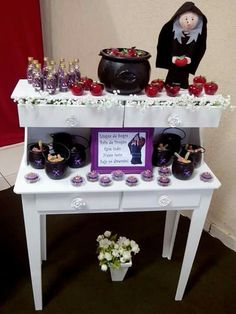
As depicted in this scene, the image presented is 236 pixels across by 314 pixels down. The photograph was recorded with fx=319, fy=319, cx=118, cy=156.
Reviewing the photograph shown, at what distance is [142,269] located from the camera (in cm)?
149

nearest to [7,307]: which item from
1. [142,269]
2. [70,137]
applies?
[142,269]

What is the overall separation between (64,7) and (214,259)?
6.11 feet

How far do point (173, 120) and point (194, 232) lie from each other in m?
0.43

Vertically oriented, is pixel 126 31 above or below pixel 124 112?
above

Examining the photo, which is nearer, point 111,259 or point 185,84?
point 185,84

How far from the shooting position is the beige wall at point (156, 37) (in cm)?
137

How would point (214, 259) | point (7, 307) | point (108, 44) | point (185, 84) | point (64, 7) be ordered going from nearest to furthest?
point (185, 84), point (7, 307), point (214, 259), point (108, 44), point (64, 7)

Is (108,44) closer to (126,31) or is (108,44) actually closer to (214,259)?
(126,31)

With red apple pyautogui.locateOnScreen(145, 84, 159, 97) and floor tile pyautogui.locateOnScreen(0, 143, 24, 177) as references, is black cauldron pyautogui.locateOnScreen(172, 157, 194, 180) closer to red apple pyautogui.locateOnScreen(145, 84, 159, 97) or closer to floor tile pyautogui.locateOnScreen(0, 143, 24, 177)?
red apple pyautogui.locateOnScreen(145, 84, 159, 97)

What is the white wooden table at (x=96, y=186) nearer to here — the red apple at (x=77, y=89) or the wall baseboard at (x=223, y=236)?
the red apple at (x=77, y=89)

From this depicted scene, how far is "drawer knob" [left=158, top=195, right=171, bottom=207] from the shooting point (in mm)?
1064

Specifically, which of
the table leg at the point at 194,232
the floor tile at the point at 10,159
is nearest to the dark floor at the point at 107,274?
the table leg at the point at 194,232

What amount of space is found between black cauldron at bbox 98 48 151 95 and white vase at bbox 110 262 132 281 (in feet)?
2.38

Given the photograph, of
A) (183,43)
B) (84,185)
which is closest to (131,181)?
(84,185)
